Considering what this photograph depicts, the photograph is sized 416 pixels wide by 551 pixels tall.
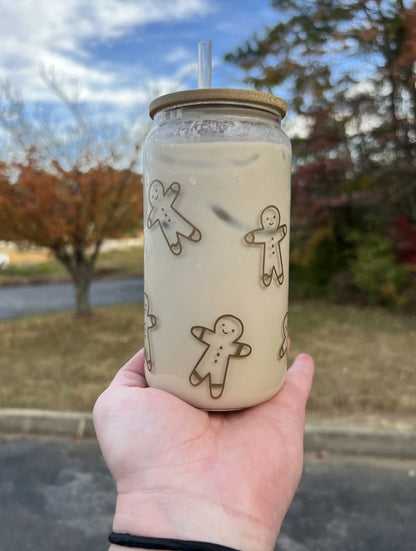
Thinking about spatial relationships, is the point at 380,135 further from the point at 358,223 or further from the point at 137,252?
the point at 137,252

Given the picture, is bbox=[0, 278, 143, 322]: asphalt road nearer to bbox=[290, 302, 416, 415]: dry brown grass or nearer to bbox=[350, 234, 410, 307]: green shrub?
bbox=[350, 234, 410, 307]: green shrub

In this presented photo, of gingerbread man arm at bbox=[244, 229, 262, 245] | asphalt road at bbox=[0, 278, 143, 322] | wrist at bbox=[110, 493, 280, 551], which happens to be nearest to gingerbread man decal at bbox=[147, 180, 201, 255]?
gingerbread man arm at bbox=[244, 229, 262, 245]

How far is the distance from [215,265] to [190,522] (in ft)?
2.07

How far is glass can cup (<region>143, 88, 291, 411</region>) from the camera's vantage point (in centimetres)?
129

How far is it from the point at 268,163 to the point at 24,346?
526cm

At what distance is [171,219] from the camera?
133 centimetres

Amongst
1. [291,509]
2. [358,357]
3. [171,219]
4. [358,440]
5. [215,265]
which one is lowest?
[291,509]

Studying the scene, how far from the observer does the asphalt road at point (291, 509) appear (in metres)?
2.43

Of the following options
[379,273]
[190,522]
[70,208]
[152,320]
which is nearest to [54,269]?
[70,208]

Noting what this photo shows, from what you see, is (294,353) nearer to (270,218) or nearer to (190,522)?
(270,218)

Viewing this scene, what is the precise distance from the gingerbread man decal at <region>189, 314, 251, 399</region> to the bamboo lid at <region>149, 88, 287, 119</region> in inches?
22.8

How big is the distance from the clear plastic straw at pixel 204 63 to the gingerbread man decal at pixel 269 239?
1.35 ft

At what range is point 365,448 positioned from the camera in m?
3.21

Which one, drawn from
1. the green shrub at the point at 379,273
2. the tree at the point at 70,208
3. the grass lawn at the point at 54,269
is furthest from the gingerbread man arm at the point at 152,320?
the grass lawn at the point at 54,269
